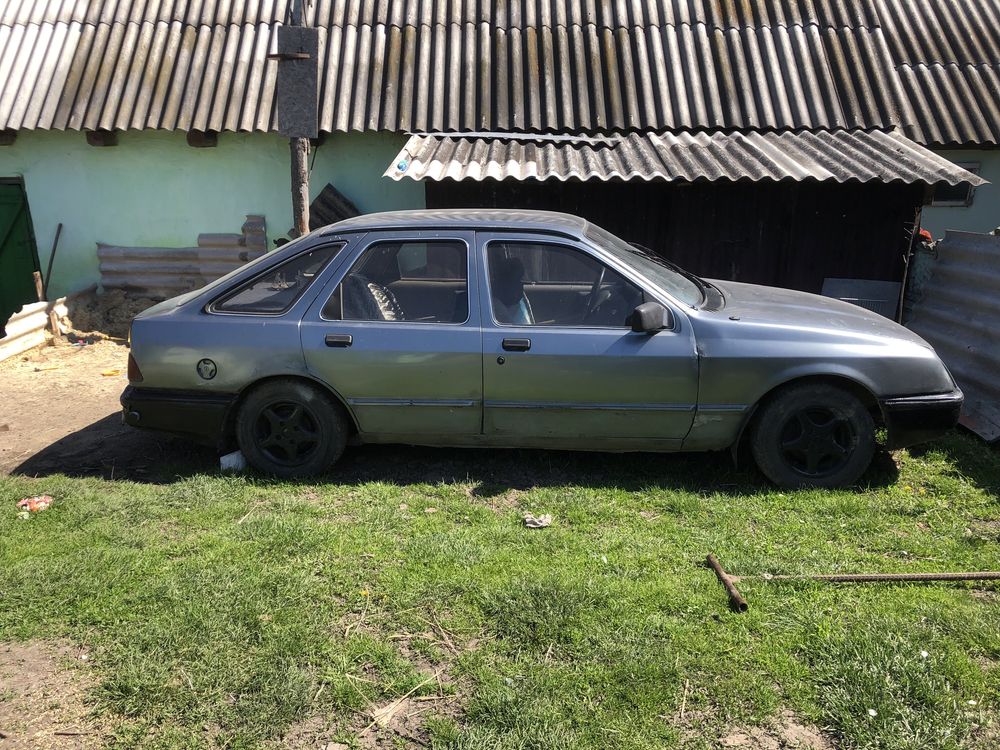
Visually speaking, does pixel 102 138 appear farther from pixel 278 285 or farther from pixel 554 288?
pixel 554 288

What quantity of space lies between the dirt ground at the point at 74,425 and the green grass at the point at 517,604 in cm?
39

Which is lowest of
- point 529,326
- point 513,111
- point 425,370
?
point 425,370

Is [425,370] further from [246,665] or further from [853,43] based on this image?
[853,43]

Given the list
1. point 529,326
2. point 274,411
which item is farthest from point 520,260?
point 274,411

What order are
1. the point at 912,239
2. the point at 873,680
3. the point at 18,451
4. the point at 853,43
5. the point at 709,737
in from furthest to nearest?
the point at 853,43
the point at 912,239
the point at 18,451
the point at 873,680
the point at 709,737

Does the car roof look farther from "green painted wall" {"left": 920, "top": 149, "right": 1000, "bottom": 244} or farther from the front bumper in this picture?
"green painted wall" {"left": 920, "top": 149, "right": 1000, "bottom": 244}

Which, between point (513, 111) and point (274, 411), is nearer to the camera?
point (274, 411)

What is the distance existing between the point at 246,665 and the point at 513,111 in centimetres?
760

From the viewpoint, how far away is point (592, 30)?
9977 millimetres

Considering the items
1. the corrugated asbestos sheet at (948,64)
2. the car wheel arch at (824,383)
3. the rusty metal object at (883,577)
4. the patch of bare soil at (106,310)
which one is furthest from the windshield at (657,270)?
the patch of bare soil at (106,310)

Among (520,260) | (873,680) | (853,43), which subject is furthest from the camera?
(853,43)

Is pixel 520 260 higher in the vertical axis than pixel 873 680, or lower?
higher

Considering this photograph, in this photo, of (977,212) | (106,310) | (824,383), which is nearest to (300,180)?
(106,310)

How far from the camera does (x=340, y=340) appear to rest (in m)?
4.66
